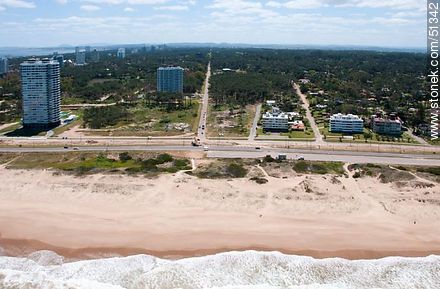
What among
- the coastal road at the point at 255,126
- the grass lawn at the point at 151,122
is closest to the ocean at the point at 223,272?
the coastal road at the point at 255,126

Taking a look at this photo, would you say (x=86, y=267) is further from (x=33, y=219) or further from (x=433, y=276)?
(x=433, y=276)

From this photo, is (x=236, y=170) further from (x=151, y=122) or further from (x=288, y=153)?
(x=151, y=122)

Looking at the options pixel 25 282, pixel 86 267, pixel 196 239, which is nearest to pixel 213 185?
pixel 196 239

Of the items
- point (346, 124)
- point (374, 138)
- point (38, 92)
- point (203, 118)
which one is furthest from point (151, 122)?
point (374, 138)

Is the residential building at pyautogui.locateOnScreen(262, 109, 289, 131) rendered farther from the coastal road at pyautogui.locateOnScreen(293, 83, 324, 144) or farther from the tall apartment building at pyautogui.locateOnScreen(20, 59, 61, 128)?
the tall apartment building at pyautogui.locateOnScreen(20, 59, 61, 128)

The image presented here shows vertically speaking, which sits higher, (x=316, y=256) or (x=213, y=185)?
(x=213, y=185)

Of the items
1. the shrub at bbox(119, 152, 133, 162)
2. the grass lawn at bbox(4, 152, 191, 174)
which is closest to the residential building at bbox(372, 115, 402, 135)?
the grass lawn at bbox(4, 152, 191, 174)
